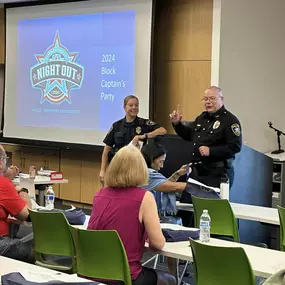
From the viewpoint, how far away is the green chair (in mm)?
3673

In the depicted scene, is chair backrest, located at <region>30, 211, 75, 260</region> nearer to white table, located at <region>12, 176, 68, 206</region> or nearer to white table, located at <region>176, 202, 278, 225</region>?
white table, located at <region>176, 202, 278, 225</region>

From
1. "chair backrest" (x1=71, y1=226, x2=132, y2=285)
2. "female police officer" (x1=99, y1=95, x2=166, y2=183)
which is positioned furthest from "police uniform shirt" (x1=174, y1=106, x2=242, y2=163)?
"chair backrest" (x1=71, y1=226, x2=132, y2=285)

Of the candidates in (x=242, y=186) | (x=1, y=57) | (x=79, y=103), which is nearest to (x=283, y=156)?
(x=242, y=186)

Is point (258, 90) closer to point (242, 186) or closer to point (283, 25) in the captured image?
point (283, 25)

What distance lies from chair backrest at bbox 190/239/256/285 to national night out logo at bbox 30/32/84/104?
19.9ft

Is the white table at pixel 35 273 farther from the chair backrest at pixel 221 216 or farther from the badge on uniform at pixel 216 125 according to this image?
the badge on uniform at pixel 216 125

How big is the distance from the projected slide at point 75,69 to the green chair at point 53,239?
14.5 ft

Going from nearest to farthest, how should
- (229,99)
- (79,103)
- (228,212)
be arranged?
(228,212)
(229,99)
(79,103)

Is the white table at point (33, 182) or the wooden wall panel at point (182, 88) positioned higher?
the wooden wall panel at point (182, 88)

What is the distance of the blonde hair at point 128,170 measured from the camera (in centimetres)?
335

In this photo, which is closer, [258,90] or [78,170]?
[258,90]

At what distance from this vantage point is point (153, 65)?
8.05 metres

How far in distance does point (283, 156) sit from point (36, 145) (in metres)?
3.83

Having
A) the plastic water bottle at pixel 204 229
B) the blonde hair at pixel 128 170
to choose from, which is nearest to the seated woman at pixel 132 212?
the blonde hair at pixel 128 170
